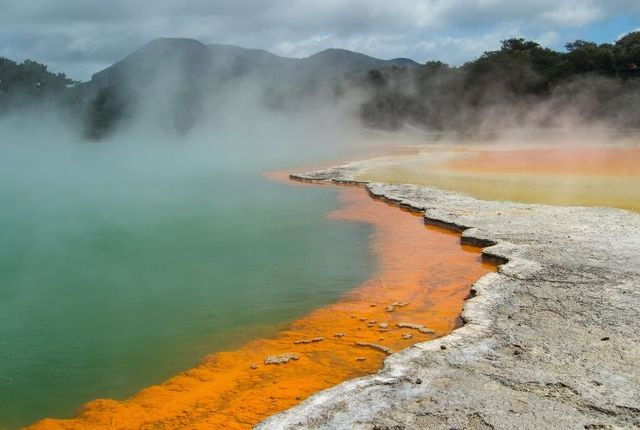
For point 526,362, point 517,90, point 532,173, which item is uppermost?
point 517,90

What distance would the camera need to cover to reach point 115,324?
466 cm

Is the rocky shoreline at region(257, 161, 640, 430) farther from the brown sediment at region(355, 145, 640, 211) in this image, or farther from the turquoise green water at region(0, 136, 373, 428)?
the brown sediment at region(355, 145, 640, 211)

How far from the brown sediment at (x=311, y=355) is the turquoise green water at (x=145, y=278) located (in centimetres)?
21

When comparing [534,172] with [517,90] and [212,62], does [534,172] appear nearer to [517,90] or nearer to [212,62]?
[517,90]

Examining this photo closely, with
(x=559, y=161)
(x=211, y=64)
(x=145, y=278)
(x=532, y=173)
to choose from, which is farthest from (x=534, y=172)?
(x=211, y=64)

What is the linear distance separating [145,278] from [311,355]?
8.51ft

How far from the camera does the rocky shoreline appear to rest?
2.65 meters

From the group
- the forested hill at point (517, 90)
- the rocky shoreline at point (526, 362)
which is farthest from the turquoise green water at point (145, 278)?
the forested hill at point (517, 90)

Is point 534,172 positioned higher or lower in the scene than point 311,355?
higher

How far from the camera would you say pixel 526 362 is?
314 cm

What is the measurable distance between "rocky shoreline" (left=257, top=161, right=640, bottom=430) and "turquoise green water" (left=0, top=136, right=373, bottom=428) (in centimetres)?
140

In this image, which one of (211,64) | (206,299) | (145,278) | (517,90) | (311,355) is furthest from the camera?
(211,64)

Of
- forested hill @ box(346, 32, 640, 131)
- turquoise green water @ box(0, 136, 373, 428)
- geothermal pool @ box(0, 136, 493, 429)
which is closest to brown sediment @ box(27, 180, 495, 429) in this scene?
geothermal pool @ box(0, 136, 493, 429)

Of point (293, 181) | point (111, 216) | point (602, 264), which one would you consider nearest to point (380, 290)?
point (602, 264)
